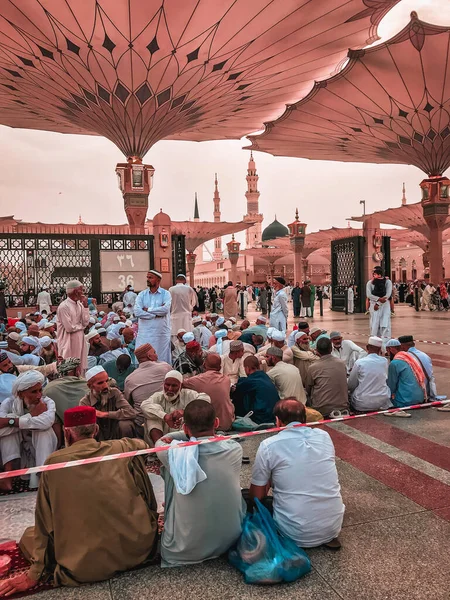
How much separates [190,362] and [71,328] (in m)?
1.45

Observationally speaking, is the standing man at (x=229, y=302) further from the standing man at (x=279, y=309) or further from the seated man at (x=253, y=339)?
the seated man at (x=253, y=339)

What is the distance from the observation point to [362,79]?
1770 centimetres

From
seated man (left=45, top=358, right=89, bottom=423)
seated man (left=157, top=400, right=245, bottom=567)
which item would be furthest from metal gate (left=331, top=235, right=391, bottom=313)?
seated man (left=157, top=400, right=245, bottom=567)

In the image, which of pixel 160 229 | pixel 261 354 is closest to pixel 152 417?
pixel 261 354

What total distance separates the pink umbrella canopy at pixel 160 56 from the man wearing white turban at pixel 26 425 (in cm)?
1357

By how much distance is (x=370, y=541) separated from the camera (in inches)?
96.5

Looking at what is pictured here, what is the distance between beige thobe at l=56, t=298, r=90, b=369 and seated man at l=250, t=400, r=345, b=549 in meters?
3.74

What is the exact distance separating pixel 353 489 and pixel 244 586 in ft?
A: 4.04

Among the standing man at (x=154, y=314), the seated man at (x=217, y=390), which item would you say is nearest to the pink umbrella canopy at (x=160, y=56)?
the standing man at (x=154, y=314)

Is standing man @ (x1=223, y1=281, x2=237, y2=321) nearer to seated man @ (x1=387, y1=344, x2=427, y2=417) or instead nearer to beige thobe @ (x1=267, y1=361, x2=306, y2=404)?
seated man @ (x1=387, y1=344, x2=427, y2=417)

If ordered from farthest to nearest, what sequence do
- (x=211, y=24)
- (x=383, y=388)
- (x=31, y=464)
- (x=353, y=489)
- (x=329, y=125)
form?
(x=329, y=125), (x=211, y=24), (x=383, y=388), (x=31, y=464), (x=353, y=489)

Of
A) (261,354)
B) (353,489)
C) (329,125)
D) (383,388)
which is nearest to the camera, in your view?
(353,489)

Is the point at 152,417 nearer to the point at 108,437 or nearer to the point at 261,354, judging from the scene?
the point at 108,437

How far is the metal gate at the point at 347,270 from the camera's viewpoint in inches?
751
